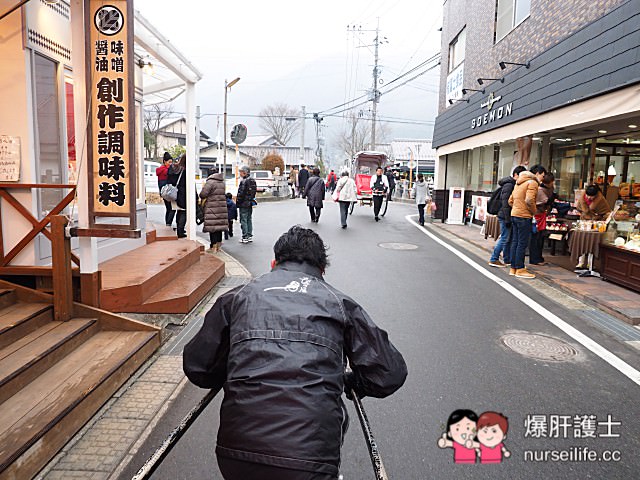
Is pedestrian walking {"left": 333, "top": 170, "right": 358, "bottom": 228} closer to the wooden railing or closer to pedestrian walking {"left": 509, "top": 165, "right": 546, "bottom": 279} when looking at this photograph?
pedestrian walking {"left": 509, "top": 165, "right": 546, "bottom": 279}

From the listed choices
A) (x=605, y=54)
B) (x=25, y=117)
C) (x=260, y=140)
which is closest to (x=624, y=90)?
(x=605, y=54)

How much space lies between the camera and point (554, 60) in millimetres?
9773

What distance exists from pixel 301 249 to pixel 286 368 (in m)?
0.65

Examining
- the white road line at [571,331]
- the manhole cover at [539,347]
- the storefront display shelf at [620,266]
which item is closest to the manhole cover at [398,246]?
the white road line at [571,331]

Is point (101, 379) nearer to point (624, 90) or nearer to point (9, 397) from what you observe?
point (9, 397)

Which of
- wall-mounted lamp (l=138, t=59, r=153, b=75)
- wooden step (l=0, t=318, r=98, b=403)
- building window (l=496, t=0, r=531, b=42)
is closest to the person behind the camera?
wooden step (l=0, t=318, r=98, b=403)

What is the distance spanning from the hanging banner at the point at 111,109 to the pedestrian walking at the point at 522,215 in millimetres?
6611

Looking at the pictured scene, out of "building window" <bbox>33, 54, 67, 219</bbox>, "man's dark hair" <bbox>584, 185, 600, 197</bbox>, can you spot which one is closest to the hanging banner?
"building window" <bbox>33, 54, 67, 219</bbox>

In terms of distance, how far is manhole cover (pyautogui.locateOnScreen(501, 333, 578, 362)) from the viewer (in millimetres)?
4863

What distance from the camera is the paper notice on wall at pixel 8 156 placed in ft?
17.2

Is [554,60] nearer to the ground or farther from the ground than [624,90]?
farther from the ground

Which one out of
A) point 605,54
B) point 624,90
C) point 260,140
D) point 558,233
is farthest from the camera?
point 260,140

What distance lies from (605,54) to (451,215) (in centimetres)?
1003

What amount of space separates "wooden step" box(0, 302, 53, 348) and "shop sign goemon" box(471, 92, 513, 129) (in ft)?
36.4
